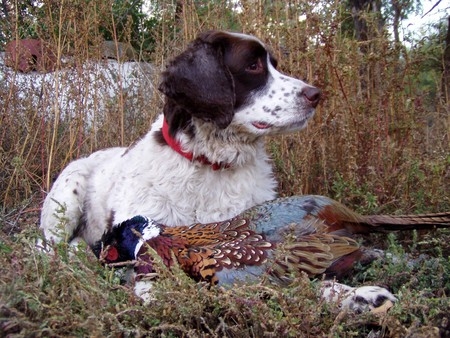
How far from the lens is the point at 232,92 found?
3.30 m

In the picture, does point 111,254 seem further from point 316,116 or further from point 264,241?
point 316,116

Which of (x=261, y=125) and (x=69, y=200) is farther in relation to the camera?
(x=69, y=200)

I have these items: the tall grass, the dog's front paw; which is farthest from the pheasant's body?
the tall grass

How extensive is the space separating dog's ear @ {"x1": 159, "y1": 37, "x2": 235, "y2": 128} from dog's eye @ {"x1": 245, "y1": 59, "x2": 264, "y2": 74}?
0.14 m

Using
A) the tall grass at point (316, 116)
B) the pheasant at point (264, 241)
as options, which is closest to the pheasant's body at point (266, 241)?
the pheasant at point (264, 241)

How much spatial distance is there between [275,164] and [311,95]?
3.66 feet

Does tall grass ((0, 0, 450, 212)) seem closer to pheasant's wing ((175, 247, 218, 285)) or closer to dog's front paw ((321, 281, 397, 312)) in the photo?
dog's front paw ((321, 281, 397, 312))

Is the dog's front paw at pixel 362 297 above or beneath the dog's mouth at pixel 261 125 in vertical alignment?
beneath

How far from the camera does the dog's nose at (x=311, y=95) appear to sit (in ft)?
10.9

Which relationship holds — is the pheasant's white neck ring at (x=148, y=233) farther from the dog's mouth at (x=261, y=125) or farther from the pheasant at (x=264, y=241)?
the dog's mouth at (x=261, y=125)

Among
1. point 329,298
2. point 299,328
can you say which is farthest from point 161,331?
point 329,298

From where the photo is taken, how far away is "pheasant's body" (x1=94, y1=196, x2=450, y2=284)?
2436mm

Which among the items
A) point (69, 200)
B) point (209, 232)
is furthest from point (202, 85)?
point (69, 200)

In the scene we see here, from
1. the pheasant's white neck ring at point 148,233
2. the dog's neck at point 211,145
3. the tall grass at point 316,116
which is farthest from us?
the tall grass at point 316,116
